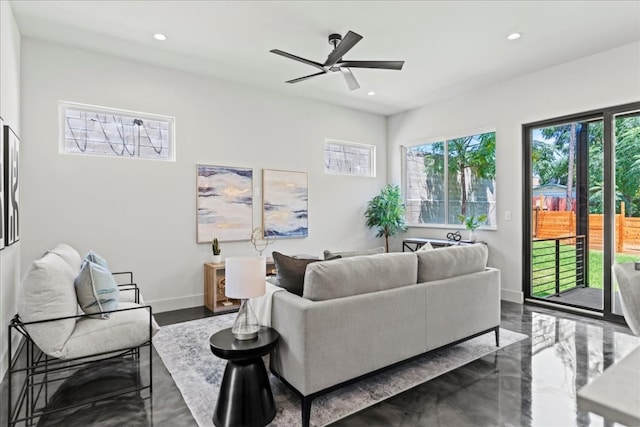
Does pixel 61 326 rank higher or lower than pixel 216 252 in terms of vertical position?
lower

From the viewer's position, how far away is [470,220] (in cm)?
538

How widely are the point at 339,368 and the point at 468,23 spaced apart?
3.38 meters

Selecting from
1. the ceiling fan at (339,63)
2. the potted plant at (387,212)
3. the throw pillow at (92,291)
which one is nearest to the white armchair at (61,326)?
the throw pillow at (92,291)

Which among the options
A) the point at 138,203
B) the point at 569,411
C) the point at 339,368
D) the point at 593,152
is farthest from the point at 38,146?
the point at 593,152

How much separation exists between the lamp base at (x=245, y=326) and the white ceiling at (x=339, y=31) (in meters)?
2.63

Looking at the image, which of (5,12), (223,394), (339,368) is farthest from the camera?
(5,12)

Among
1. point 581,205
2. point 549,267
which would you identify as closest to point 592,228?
point 581,205

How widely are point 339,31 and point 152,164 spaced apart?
275 cm

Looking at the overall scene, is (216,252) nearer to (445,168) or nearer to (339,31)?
(339,31)

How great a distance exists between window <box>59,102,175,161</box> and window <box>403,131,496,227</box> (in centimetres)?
424

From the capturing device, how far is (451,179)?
5.96 metres

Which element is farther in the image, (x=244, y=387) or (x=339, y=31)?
(x=339, y=31)

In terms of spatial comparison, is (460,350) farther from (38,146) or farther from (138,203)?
(38,146)

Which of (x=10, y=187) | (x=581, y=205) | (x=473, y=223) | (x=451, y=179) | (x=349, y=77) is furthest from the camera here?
(x=451, y=179)
